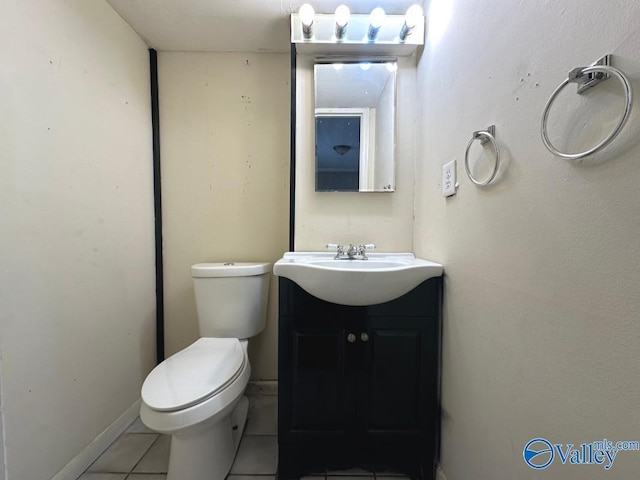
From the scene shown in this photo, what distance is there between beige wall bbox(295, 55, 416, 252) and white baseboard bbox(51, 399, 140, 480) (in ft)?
3.83

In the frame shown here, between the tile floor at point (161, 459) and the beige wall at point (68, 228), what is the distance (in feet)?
0.41

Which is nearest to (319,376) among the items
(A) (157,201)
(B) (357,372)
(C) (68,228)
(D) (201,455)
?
(B) (357,372)

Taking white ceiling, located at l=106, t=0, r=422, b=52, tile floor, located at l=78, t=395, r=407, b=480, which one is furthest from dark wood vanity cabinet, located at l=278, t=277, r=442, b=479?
white ceiling, located at l=106, t=0, r=422, b=52

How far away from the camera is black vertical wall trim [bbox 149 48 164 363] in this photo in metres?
1.47

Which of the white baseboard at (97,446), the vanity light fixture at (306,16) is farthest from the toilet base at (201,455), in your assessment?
the vanity light fixture at (306,16)

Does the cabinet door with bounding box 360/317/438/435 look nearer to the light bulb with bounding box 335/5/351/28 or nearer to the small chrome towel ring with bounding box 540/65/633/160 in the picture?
the small chrome towel ring with bounding box 540/65/633/160

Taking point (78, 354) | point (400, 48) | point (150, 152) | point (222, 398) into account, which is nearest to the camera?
point (222, 398)

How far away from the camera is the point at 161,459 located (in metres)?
1.10

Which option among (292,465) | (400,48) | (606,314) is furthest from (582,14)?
(292,465)

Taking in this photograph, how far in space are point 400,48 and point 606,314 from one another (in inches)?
52.5

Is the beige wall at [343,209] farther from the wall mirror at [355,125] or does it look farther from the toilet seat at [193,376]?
the toilet seat at [193,376]

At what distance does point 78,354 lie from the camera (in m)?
1.03

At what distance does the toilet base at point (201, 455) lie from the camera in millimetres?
930

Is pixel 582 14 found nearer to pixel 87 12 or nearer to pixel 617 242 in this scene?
pixel 617 242
